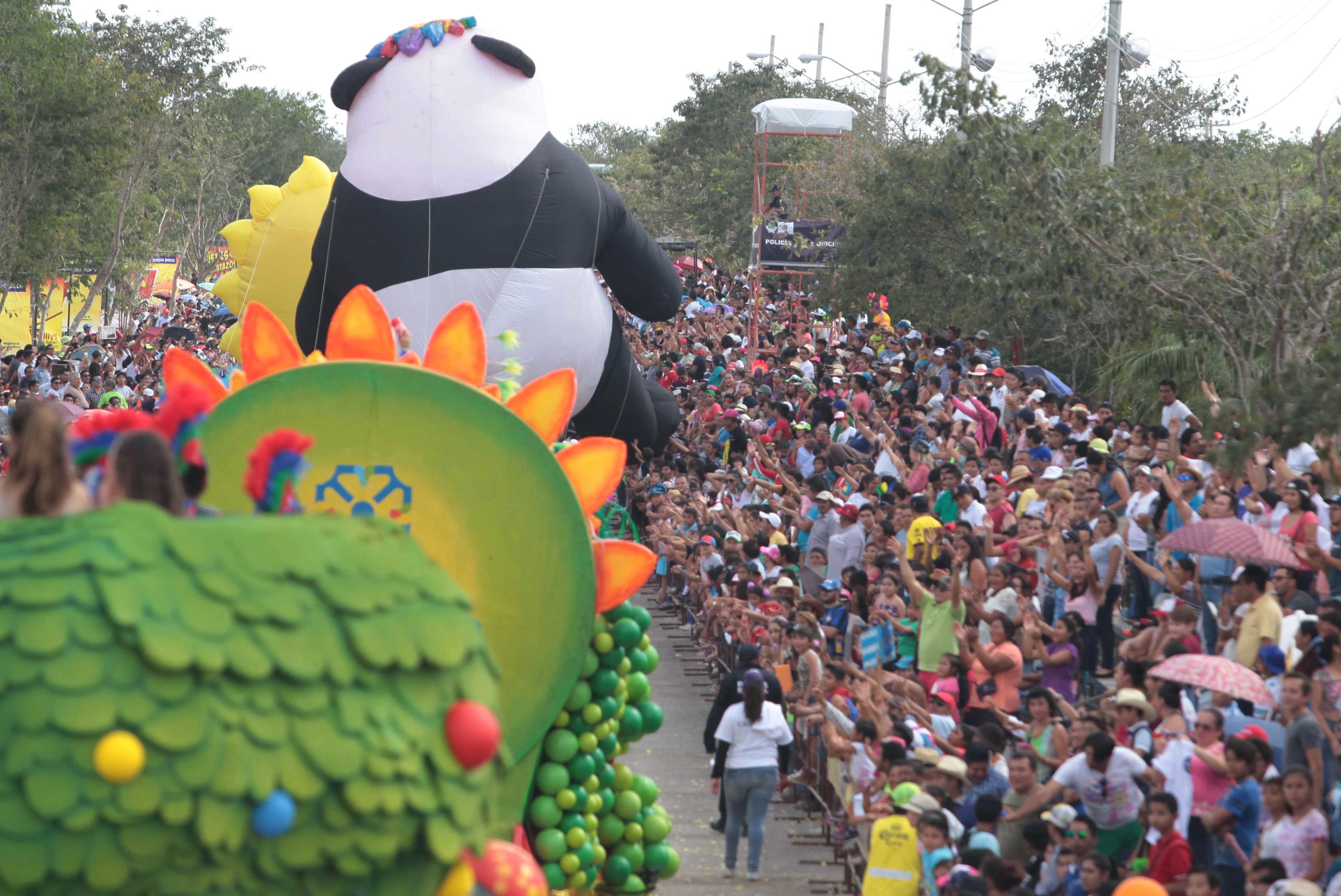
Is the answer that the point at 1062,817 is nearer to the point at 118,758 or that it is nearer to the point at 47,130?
the point at 118,758

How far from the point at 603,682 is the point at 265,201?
881 cm

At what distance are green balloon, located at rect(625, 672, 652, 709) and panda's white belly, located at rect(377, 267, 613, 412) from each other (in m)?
4.99

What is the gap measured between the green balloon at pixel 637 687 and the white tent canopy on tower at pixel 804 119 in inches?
1000

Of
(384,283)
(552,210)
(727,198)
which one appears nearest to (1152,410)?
(552,210)

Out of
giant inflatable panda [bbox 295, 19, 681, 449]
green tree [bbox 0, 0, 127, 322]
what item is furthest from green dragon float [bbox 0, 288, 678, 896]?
green tree [bbox 0, 0, 127, 322]

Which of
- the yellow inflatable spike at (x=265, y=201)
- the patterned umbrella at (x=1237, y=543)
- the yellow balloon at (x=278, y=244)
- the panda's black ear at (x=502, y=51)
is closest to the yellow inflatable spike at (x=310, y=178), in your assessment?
the yellow balloon at (x=278, y=244)

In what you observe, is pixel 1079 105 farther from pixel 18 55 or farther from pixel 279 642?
pixel 279 642

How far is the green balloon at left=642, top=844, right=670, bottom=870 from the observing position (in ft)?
18.5

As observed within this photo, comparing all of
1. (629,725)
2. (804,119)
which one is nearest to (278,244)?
(629,725)

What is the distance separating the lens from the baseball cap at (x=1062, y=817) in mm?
6930

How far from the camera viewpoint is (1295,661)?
25.3ft

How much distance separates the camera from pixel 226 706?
9.32 feet

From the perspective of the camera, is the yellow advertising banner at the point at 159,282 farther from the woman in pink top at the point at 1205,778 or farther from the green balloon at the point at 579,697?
the green balloon at the point at 579,697

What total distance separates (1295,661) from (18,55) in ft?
83.3
